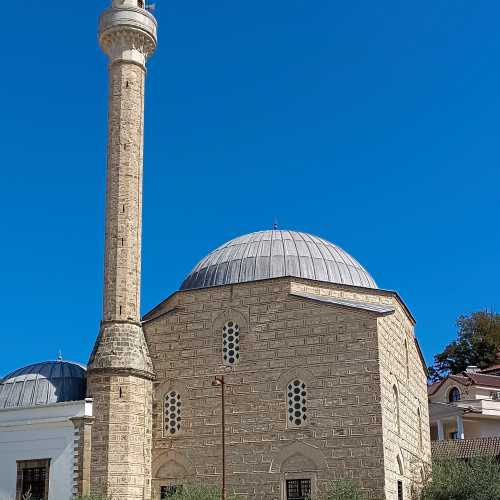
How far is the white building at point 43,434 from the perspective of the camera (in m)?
22.4

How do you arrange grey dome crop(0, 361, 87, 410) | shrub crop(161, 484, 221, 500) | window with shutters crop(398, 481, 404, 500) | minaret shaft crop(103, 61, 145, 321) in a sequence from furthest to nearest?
minaret shaft crop(103, 61, 145, 321)
grey dome crop(0, 361, 87, 410)
window with shutters crop(398, 481, 404, 500)
shrub crop(161, 484, 221, 500)

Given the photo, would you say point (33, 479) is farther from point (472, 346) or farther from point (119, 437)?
point (472, 346)

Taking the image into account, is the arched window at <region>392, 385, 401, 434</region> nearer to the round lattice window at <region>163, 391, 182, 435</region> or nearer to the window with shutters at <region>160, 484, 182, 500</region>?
the round lattice window at <region>163, 391, 182, 435</region>

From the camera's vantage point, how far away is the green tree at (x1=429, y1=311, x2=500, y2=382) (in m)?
48.2

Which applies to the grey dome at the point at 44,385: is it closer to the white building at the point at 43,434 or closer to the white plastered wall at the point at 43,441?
the white building at the point at 43,434

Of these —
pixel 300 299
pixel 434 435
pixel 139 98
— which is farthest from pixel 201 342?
pixel 434 435

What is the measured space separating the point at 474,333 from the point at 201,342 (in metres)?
28.5

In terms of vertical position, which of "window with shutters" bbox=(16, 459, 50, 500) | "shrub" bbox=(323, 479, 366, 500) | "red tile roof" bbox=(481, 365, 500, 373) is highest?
"red tile roof" bbox=(481, 365, 500, 373)

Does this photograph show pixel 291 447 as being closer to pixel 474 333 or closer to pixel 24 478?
pixel 24 478

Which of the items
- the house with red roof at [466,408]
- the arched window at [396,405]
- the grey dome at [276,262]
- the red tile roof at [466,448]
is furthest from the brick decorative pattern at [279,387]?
the house with red roof at [466,408]

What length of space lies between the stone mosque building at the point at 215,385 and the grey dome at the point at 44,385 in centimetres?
4

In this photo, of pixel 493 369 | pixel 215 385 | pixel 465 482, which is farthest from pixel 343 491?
pixel 493 369

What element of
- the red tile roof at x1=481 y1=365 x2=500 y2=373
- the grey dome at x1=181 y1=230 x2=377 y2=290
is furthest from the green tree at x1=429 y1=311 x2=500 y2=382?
the grey dome at x1=181 y1=230 x2=377 y2=290

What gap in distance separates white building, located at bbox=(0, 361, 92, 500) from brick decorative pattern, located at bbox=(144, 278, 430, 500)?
2.48 m
